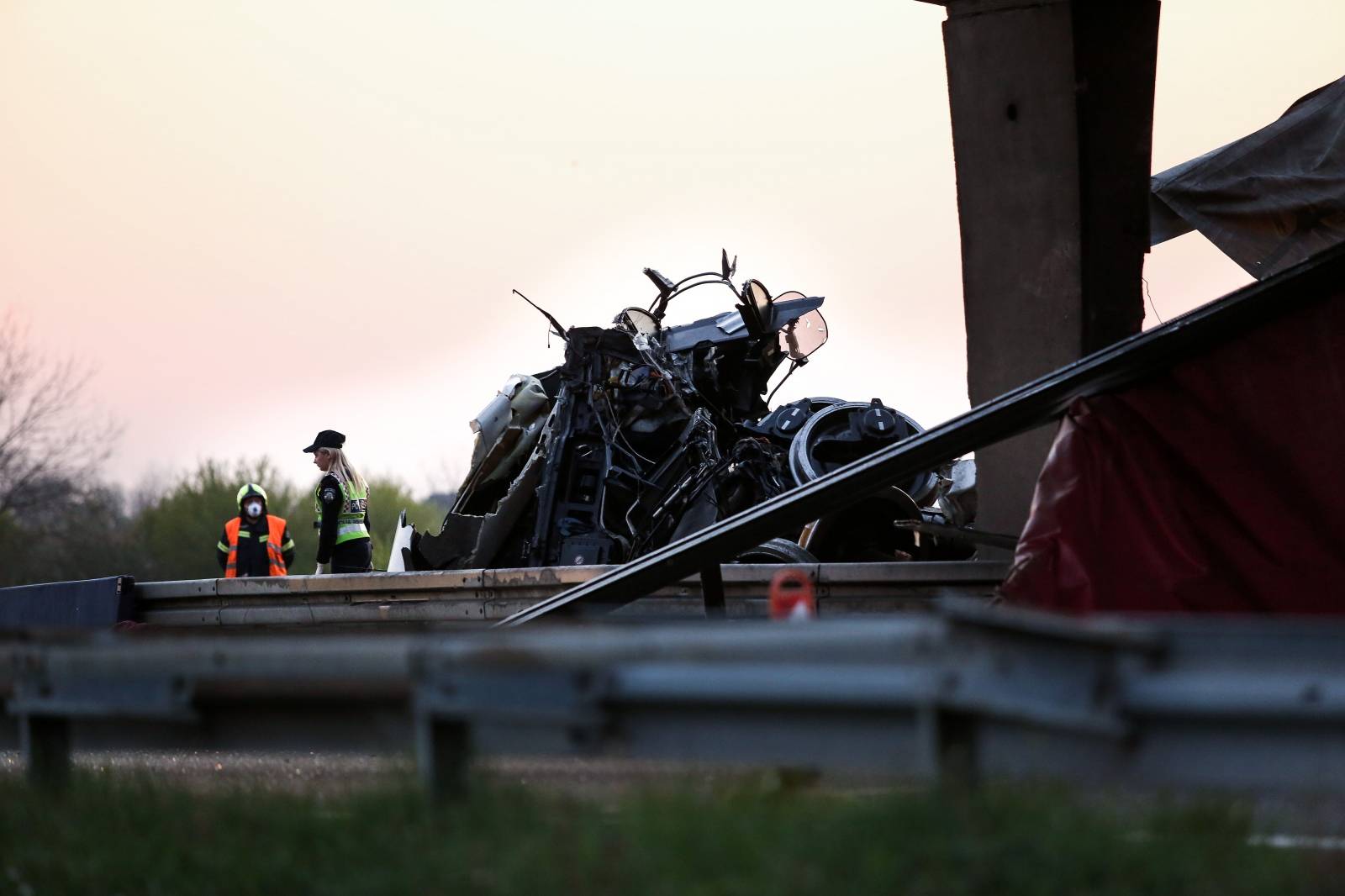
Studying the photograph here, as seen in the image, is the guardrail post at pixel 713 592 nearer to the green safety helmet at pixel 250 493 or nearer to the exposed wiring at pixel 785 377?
the exposed wiring at pixel 785 377

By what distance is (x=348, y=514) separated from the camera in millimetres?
16703

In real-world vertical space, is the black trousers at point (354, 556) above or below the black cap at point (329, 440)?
below

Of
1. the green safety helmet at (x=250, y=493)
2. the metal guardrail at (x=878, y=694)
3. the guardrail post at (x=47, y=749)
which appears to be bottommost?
the guardrail post at (x=47, y=749)

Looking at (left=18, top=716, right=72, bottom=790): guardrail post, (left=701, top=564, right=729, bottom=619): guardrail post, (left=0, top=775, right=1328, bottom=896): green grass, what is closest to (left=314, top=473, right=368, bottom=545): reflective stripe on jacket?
(left=701, top=564, right=729, bottom=619): guardrail post

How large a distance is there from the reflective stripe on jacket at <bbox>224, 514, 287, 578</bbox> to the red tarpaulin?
14.0 m

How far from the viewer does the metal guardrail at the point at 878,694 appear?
2.65 m

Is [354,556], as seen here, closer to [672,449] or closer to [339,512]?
[339,512]

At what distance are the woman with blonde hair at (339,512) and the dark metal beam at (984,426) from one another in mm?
9925

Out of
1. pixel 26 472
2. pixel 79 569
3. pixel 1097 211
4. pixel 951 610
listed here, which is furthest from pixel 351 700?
pixel 26 472

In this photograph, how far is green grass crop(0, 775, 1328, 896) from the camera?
2.63 metres

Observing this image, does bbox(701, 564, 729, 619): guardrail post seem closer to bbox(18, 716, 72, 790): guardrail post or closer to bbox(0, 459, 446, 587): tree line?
bbox(18, 716, 72, 790): guardrail post

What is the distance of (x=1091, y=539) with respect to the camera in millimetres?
6578

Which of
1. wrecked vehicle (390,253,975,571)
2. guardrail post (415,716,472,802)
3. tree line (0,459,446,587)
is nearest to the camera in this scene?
guardrail post (415,716,472,802)

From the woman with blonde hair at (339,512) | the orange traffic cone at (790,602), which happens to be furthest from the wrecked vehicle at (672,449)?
the orange traffic cone at (790,602)
